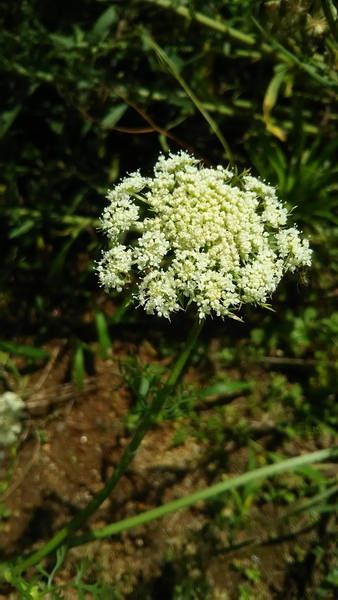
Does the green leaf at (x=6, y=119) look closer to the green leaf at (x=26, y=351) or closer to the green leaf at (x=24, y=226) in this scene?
the green leaf at (x=24, y=226)

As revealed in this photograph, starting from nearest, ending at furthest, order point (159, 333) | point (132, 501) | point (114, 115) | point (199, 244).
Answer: point (199, 244) → point (114, 115) → point (132, 501) → point (159, 333)

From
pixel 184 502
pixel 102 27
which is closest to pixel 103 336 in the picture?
pixel 184 502

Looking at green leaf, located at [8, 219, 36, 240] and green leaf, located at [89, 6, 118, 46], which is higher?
green leaf, located at [89, 6, 118, 46]

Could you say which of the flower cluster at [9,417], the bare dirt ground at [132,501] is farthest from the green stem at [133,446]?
the bare dirt ground at [132,501]

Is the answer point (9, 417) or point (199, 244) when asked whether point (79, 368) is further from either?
point (199, 244)

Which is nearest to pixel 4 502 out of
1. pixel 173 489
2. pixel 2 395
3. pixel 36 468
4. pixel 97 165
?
pixel 36 468

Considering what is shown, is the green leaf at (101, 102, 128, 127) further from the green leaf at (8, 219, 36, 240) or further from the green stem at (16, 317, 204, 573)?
the green stem at (16, 317, 204, 573)

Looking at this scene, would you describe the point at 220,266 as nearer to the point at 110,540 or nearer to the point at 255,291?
the point at 255,291

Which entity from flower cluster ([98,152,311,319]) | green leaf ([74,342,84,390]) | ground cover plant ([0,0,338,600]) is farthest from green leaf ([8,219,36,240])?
flower cluster ([98,152,311,319])

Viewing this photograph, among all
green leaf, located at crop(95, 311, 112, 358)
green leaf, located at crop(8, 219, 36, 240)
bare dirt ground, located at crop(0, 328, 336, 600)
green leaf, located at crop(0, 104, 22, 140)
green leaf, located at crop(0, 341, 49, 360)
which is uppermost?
green leaf, located at crop(0, 104, 22, 140)
